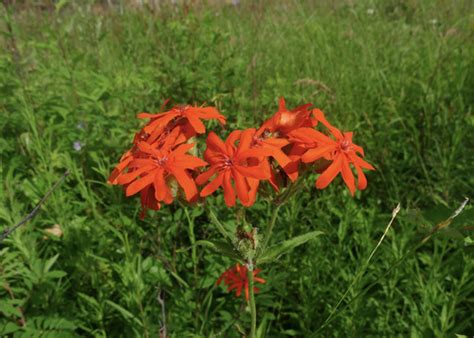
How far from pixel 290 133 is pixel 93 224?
1.33 m

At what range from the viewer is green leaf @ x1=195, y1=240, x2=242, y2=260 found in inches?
43.1

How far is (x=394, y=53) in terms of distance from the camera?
3.67 m

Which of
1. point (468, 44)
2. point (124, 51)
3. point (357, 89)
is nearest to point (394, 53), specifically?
point (468, 44)

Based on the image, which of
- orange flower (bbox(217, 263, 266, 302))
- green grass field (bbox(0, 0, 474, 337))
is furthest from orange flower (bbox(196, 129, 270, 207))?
orange flower (bbox(217, 263, 266, 302))

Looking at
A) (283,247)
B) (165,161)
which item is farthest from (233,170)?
(283,247)

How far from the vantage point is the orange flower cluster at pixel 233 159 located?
0.96 m

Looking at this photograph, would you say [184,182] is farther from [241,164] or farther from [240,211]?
[240,211]

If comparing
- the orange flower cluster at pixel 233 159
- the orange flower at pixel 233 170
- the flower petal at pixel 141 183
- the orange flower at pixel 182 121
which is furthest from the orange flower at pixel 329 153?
the flower petal at pixel 141 183

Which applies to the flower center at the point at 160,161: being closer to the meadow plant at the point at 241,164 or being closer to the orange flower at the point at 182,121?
the meadow plant at the point at 241,164

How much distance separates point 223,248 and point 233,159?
0.95 feet

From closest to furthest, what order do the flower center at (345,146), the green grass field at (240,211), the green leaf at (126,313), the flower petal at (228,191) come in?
the flower petal at (228,191), the flower center at (345,146), the green leaf at (126,313), the green grass field at (240,211)

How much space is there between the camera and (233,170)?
0.97 meters

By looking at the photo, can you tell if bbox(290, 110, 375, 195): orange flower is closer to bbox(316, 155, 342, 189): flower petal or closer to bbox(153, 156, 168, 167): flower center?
bbox(316, 155, 342, 189): flower petal

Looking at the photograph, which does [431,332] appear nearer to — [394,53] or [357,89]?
[357,89]
